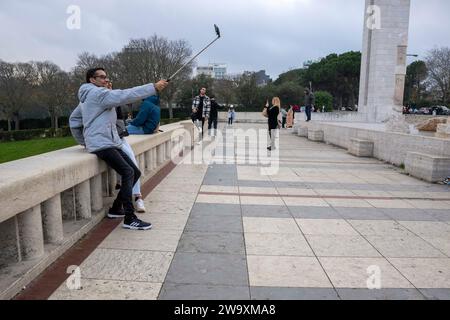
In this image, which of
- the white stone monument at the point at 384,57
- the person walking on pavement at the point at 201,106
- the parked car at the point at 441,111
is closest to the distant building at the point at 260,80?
the parked car at the point at 441,111

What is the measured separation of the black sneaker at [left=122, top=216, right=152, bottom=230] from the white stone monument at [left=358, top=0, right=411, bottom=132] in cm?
3059

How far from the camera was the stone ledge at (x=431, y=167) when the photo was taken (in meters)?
7.91

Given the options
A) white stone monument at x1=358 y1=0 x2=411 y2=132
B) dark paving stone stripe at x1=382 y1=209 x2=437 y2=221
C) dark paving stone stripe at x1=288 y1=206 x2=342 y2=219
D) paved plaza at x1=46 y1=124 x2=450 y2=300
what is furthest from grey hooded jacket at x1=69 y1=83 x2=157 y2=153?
white stone monument at x1=358 y1=0 x2=411 y2=132

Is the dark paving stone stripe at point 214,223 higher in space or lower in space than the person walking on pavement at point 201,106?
lower

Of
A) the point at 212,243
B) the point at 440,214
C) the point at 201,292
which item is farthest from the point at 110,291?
the point at 440,214

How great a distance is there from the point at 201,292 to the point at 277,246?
132 cm

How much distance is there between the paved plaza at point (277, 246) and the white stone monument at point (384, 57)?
28.0m

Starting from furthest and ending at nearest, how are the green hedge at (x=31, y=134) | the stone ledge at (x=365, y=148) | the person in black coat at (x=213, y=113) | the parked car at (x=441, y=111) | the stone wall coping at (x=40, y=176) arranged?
the parked car at (x=441, y=111)
the green hedge at (x=31, y=134)
the person in black coat at (x=213, y=113)
the stone ledge at (x=365, y=148)
the stone wall coping at (x=40, y=176)

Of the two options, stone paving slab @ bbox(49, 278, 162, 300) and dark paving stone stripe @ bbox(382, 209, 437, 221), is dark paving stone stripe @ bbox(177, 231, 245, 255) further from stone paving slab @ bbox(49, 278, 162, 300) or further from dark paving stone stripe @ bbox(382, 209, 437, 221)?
dark paving stone stripe @ bbox(382, 209, 437, 221)

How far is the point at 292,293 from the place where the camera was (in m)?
3.14

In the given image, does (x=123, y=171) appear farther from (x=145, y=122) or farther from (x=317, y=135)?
A: (x=317, y=135)

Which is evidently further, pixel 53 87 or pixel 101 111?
pixel 53 87

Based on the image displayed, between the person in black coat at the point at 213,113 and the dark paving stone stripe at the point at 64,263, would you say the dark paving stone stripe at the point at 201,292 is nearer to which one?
the dark paving stone stripe at the point at 64,263

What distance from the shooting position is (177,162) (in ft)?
32.6
